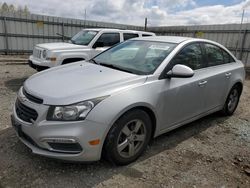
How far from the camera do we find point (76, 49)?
22.9 feet

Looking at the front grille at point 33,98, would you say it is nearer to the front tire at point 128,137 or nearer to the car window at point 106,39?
the front tire at point 128,137

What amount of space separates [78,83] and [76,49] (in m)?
4.33

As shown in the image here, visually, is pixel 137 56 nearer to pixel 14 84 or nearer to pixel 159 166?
pixel 159 166

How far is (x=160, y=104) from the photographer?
3.16 metres

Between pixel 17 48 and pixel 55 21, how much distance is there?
2817mm

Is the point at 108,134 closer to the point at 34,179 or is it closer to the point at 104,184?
the point at 104,184

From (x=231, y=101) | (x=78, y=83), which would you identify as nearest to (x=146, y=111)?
(x=78, y=83)

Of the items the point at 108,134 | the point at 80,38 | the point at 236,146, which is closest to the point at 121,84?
the point at 108,134

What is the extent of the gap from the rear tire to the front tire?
2411mm

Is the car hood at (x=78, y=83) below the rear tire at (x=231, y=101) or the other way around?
the other way around

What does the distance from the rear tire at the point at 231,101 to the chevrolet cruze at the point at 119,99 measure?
0.59m

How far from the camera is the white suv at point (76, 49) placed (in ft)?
21.5

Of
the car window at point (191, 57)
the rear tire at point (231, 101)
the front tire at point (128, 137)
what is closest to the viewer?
the front tire at point (128, 137)

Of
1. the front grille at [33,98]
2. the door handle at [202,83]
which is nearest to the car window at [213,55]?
the door handle at [202,83]
